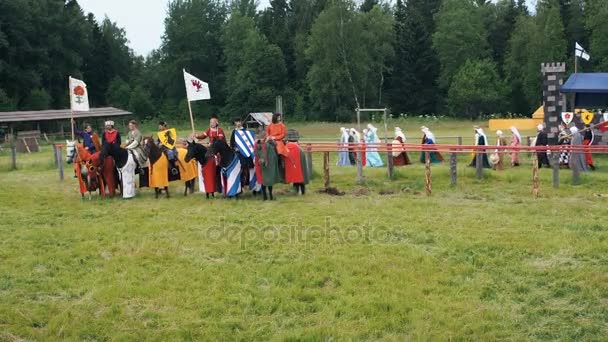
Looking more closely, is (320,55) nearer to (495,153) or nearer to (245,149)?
(495,153)

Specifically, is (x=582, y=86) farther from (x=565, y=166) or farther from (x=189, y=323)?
(x=189, y=323)

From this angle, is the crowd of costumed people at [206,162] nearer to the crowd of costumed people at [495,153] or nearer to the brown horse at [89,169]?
the brown horse at [89,169]

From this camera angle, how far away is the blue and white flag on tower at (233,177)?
478 inches

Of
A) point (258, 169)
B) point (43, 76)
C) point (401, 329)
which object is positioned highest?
point (43, 76)

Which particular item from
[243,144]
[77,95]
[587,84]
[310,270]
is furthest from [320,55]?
[310,270]

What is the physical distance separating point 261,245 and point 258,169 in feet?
13.0

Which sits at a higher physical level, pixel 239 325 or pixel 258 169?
pixel 258 169

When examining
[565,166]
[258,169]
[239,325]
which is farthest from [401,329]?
[565,166]

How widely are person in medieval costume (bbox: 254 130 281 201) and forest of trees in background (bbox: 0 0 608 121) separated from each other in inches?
1635

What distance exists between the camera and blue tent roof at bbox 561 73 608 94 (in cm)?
1994

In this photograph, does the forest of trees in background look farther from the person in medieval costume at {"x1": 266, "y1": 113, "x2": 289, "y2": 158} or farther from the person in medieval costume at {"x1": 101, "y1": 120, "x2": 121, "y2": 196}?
the person in medieval costume at {"x1": 266, "y1": 113, "x2": 289, "y2": 158}

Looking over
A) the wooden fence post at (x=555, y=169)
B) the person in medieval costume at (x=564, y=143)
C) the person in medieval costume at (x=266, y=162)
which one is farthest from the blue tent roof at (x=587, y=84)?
the person in medieval costume at (x=266, y=162)

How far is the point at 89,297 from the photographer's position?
6277mm

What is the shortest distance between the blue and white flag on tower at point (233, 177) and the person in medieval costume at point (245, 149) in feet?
0.29
